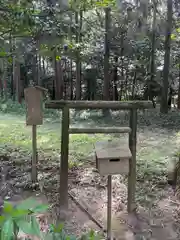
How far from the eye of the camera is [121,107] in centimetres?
288

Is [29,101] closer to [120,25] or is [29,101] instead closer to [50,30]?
[50,30]

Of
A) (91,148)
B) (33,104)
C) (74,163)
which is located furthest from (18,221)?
(91,148)

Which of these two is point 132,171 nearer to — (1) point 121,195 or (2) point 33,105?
(1) point 121,195

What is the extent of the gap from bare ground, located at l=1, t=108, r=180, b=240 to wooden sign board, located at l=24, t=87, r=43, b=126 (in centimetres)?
94

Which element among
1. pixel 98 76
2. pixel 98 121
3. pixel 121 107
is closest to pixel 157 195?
pixel 121 107

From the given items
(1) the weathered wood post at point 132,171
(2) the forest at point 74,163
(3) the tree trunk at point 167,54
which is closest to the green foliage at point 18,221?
(2) the forest at point 74,163

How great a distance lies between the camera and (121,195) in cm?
342

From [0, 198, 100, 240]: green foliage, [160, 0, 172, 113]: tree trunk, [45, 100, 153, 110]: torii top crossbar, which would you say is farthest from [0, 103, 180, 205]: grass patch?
[0, 198, 100, 240]: green foliage

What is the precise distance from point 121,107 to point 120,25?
9919mm

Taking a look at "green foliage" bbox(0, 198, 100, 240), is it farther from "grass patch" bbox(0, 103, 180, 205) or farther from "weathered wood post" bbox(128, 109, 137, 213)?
"grass patch" bbox(0, 103, 180, 205)

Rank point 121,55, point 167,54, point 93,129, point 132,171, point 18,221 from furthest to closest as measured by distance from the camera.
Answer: point 121,55, point 167,54, point 132,171, point 93,129, point 18,221

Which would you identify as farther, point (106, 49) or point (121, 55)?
point (121, 55)

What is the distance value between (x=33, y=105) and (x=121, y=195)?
1.67 metres

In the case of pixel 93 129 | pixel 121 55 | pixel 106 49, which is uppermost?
pixel 121 55
